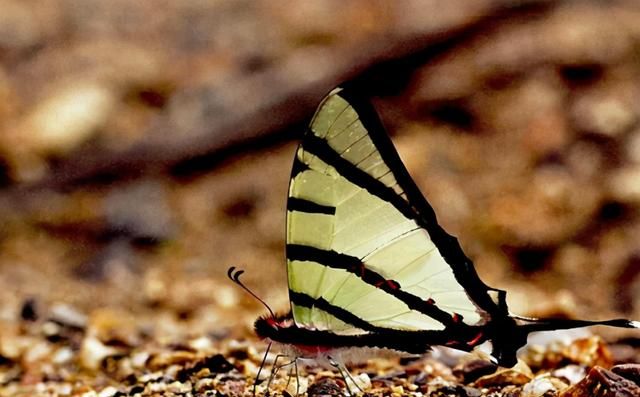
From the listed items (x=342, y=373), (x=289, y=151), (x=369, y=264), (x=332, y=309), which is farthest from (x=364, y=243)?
(x=289, y=151)

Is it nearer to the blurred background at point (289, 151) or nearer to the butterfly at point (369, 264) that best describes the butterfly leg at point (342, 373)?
the butterfly at point (369, 264)

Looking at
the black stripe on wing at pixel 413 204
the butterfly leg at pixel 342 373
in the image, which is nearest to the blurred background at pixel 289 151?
the butterfly leg at pixel 342 373

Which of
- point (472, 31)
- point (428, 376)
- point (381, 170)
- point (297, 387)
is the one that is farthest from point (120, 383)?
point (472, 31)

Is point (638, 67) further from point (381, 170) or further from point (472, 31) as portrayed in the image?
point (381, 170)

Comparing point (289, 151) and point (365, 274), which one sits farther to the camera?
point (289, 151)

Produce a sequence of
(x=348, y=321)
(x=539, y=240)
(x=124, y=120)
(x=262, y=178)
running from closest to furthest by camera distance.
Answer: (x=348, y=321)
(x=539, y=240)
(x=262, y=178)
(x=124, y=120)

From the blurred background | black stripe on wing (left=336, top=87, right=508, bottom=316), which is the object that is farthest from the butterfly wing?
the blurred background

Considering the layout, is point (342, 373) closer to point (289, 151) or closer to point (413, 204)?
point (413, 204)

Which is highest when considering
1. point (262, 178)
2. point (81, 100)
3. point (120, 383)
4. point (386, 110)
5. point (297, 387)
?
point (81, 100)
